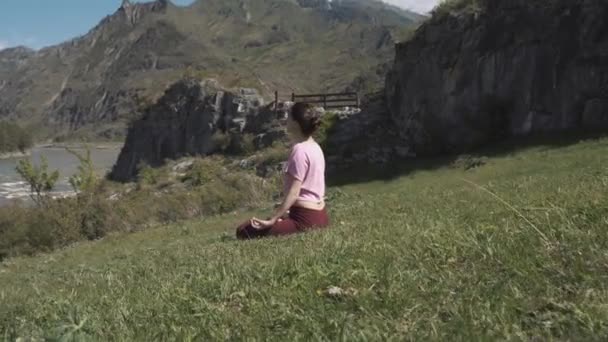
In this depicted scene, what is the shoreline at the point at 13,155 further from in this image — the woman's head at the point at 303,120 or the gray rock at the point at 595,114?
the woman's head at the point at 303,120

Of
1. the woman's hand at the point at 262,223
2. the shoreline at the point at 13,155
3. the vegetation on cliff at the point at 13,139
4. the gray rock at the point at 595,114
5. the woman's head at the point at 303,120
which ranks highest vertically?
the woman's head at the point at 303,120

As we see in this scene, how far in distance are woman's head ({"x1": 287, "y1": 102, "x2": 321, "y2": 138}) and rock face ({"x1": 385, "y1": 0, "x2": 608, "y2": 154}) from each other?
22693mm

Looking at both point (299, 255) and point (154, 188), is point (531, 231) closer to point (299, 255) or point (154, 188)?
point (299, 255)

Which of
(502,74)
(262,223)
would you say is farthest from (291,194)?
(502,74)

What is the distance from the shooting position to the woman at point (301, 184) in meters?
8.82

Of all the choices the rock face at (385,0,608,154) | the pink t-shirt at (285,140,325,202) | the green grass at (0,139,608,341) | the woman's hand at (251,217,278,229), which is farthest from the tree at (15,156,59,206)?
the green grass at (0,139,608,341)

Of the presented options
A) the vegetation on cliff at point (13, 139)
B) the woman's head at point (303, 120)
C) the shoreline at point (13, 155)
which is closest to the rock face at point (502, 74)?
the woman's head at point (303, 120)

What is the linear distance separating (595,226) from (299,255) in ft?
7.71

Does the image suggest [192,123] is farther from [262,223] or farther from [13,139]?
[13,139]

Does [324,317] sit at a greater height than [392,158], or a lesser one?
greater

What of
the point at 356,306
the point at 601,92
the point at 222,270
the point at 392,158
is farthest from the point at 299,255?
the point at 392,158

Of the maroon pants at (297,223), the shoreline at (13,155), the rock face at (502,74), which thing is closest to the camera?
the maroon pants at (297,223)

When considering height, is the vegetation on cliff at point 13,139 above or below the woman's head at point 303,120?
below

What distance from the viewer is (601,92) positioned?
2880 centimetres
